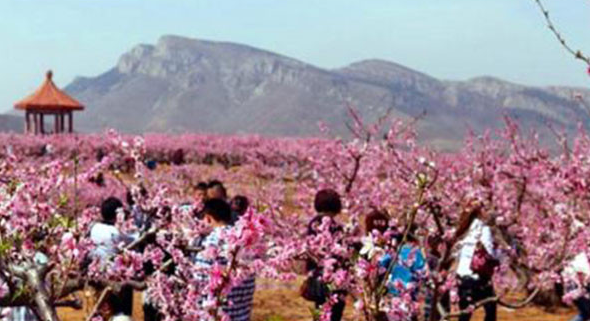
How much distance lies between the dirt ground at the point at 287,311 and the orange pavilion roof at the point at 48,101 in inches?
1371

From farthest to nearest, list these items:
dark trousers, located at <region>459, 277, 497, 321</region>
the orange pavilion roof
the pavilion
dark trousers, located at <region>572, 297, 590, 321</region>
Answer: the pavilion → the orange pavilion roof → dark trousers, located at <region>459, 277, 497, 321</region> → dark trousers, located at <region>572, 297, 590, 321</region>

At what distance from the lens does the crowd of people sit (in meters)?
5.24

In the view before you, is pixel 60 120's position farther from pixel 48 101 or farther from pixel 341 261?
pixel 341 261

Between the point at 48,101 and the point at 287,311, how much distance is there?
37218mm

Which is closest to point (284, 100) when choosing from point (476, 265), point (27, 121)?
point (27, 121)

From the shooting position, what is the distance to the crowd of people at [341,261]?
5.24 meters

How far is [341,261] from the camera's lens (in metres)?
6.27

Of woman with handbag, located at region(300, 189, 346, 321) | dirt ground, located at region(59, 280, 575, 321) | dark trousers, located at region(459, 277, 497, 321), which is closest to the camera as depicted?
woman with handbag, located at region(300, 189, 346, 321)

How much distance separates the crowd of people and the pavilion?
129 feet

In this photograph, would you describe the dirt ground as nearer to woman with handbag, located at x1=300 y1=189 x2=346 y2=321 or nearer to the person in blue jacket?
woman with handbag, located at x1=300 y1=189 x2=346 y2=321

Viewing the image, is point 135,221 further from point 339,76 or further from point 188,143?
point 339,76

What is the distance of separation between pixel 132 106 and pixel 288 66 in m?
32.6

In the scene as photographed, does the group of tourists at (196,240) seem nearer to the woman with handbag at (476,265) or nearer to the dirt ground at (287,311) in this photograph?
the woman with handbag at (476,265)

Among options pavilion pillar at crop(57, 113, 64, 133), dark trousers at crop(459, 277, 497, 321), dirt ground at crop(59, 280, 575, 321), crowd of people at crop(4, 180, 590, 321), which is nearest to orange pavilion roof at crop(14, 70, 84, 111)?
pavilion pillar at crop(57, 113, 64, 133)
